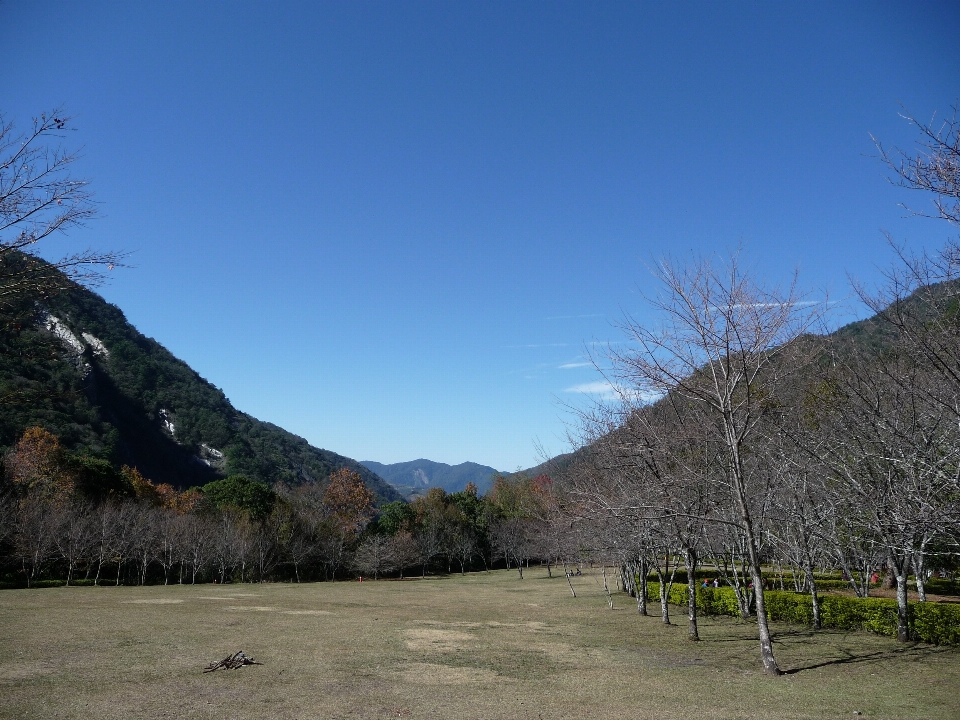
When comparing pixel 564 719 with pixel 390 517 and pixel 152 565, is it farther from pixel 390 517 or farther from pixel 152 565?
pixel 390 517

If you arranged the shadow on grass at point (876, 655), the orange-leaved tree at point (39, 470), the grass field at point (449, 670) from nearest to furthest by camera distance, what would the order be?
the grass field at point (449, 670) → the shadow on grass at point (876, 655) → the orange-leaved tree at point (39, 470)

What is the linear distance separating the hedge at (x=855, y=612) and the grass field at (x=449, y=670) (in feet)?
2.28

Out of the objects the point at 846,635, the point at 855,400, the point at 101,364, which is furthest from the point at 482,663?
the point at 101,364

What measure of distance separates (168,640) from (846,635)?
20.9m

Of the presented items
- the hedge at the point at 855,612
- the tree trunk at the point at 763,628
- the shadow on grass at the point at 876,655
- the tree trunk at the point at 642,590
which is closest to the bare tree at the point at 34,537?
the tree trunk at the point at 642,590

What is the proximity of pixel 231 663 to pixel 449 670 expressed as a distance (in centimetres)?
520

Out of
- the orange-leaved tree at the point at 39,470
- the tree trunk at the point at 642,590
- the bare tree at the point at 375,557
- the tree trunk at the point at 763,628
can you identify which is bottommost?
the bare tree at the point at 375,557

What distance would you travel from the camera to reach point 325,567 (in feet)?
195

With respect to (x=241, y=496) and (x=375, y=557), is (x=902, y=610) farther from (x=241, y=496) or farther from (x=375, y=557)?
(x=241, y=496)

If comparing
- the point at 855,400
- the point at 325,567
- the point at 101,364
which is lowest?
the point at 325,567

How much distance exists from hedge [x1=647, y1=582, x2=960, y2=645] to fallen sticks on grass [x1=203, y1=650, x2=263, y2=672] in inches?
718

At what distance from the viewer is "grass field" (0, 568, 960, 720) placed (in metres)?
10.2

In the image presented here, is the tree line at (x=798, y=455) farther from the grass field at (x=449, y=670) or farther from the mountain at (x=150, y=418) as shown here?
the mountain at (x=150, y=418)

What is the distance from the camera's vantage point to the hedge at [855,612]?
51.6 feet
